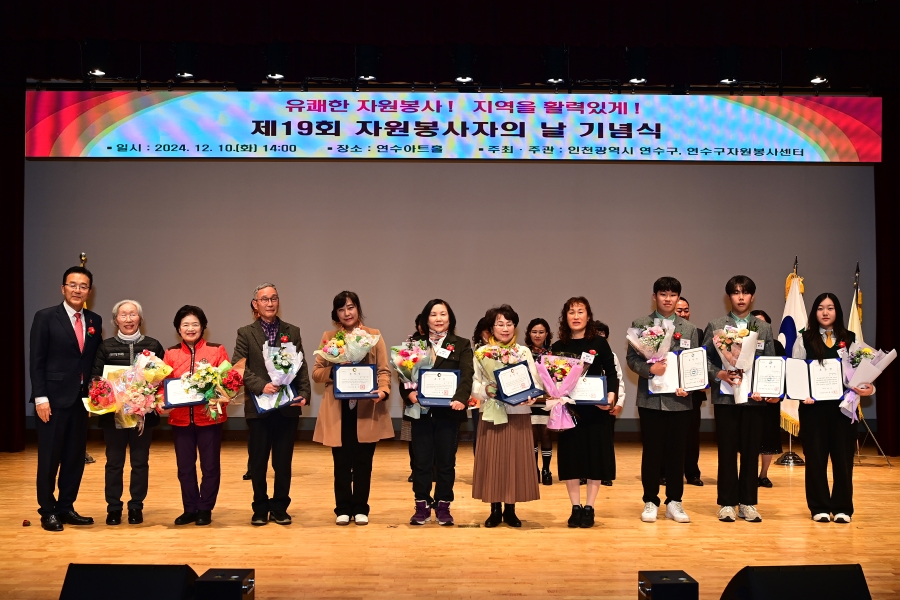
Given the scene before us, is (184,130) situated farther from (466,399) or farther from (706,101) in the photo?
(706,101)

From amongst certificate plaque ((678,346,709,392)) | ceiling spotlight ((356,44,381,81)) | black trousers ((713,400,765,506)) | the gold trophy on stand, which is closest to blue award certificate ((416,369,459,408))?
certificate plaque ((678,346,709,392))

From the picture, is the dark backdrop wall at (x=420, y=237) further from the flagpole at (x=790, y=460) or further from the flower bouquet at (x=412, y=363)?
the flower bouquet at (x=412, y=363)

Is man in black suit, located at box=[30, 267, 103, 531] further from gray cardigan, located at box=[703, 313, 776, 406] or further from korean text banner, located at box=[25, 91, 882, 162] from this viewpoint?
gray cardigan, located at box=[703, 313, 776, 406]

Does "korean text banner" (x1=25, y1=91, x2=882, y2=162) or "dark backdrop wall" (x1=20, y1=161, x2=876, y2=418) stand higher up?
"korean text banner" (x1=25, y1=91, x2=882, y2=162)

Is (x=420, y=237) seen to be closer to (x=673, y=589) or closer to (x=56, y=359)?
(x=56, y=359)

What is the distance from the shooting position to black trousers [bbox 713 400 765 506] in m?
5.37

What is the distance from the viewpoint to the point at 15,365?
8.71 m

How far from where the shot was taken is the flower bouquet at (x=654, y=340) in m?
5.29

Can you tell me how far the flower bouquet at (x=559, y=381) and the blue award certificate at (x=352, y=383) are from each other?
104 cm

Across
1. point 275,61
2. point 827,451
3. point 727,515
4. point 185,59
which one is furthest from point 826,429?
point 185,59

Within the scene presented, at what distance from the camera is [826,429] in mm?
5410

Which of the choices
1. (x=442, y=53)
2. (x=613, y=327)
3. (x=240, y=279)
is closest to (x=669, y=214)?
(x=613, y=327)

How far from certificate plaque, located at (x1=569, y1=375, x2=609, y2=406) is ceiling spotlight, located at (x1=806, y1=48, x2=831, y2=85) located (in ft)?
16.0

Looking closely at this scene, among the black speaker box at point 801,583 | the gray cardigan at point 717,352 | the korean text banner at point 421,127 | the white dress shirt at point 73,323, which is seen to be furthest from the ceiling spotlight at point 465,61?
the black speaker box at point 801,583
